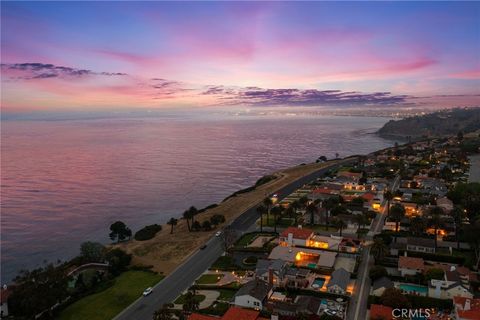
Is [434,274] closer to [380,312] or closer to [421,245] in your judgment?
[421,245]

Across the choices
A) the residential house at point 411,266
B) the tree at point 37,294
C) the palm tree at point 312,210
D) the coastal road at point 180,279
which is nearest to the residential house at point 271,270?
the coastal road at point 180,279

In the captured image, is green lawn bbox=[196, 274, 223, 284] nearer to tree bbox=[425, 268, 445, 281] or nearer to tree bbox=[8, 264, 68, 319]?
tree bbox=[8, 264, 68, 319]

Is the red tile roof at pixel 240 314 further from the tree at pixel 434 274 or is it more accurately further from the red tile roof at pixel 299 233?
the red tile roof at pixel 299 233

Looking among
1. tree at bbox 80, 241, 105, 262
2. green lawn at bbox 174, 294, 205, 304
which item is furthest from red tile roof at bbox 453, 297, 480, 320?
tree at bbox 80, 241, 105, 262

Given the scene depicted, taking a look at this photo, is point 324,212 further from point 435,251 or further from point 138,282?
point 138,282

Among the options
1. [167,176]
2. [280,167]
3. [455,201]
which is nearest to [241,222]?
[455,201]

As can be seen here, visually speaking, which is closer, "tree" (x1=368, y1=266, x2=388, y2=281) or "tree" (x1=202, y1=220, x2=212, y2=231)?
"tree" (x1=368, y1=266, x2=388, y2=281)
